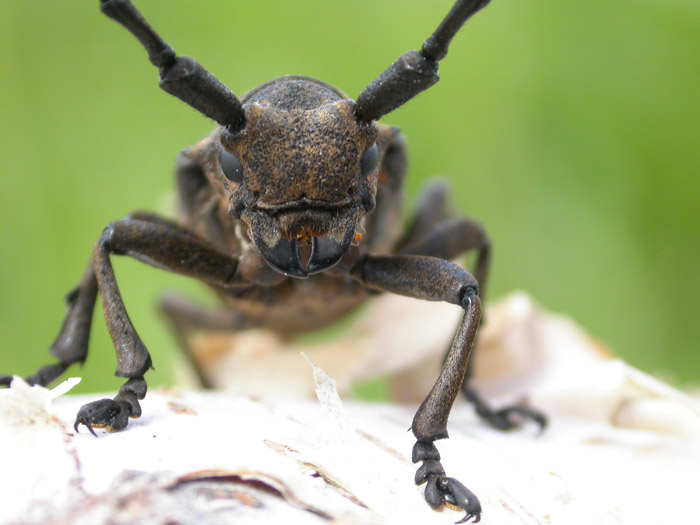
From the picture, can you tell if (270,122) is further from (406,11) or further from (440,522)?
(406,11)

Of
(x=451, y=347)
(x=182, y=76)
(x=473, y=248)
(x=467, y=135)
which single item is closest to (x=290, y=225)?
(x=182, y=76)

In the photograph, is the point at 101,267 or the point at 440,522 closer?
the point at 440,522

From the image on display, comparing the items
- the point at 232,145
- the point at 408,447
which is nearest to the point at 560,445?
the point at 408,447

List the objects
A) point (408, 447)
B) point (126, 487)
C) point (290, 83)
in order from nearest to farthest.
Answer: point (126, 487) → point (408, 447) → point (290, 83)

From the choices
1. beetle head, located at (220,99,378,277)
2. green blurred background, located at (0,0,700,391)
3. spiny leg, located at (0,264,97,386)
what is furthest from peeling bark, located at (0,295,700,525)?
green blurred background, located at (0,0,700,391)

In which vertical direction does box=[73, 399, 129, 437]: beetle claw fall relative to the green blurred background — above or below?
below

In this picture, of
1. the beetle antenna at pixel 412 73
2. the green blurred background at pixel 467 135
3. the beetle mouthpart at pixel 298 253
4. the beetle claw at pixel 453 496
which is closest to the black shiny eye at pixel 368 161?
the beetle antenna at pixel 412 73

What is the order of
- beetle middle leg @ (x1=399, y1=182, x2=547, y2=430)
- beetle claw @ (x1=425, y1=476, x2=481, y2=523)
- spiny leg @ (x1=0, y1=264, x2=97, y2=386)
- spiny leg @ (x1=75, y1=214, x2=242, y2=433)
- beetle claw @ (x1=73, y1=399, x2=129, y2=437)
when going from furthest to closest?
beetle middle leg @ (x1=399, y1=182, x2=547, y2=430) → spiny leg @ (x1=0, y1=264, x2=97, y2=386) → spiny leg @ (x1=75, y1=214, x2=242, y2=433) → beetle claw @ (x1=73, y1=399, x2=129, y2=437) → beetle claw @ (x1=425, y1=476, x2=481, y2=523)

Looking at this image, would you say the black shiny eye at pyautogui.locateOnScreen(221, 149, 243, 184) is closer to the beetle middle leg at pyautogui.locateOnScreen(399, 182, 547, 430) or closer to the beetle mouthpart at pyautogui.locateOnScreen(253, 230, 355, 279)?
the beetle mouthpart at pyautogui.locateOnScreen(253, 230, 355, 279)
